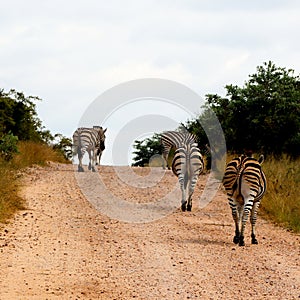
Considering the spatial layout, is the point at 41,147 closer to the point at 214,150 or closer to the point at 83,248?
the point at 214,150

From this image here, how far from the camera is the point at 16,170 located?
23219 millimetres

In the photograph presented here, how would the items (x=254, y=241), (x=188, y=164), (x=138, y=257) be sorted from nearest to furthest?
(x=138, y=257) < (x=254, y=241) < (x=188, y=164)

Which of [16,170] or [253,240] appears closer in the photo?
[253,240]

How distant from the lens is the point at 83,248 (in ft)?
36.5

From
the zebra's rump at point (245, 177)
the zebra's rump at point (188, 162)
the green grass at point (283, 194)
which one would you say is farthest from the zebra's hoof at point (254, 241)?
the zebra's rump at point (188, 162)

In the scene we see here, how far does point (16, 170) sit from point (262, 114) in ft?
28.4

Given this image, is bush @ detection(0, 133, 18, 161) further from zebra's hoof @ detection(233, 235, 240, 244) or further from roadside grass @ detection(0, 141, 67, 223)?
zebra's hoof @ detection(233, 235, 240, 244)

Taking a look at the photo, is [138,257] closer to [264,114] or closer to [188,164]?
[188,164]

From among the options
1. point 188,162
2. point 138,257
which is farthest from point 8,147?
point 138,257

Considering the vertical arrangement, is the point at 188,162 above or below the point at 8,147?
below

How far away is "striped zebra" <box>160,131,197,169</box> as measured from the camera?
18953 mm

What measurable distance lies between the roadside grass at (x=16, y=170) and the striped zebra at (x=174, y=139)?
4.62m

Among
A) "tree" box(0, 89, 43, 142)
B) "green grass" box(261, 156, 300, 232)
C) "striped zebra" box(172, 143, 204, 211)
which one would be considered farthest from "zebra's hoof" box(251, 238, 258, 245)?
"tree" box(0, 89, 43, 142)

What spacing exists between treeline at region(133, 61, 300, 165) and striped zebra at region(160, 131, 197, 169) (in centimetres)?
146
